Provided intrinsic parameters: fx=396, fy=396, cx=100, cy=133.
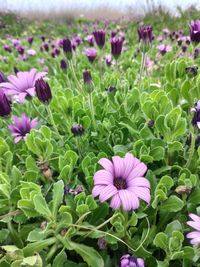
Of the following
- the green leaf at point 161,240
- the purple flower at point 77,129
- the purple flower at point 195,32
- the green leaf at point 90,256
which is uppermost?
the purple flower at point 195,32

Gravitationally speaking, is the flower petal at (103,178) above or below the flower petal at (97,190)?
above

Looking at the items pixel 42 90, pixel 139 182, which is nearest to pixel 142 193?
pixel 139 182

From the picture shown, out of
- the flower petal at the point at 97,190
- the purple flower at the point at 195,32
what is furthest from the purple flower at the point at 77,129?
the purple flower at the point at 195,32

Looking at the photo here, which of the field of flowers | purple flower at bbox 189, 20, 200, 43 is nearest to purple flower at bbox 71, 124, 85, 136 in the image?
the field of flowers

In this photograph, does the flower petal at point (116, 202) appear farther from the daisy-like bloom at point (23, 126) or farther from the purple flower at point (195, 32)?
the purple flower at point (195, 32)

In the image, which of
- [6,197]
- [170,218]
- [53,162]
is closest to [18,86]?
[53,162]

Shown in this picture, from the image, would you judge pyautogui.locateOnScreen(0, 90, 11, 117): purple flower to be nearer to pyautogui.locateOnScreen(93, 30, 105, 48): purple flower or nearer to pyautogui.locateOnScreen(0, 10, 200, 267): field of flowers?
pyautogui.locateOnScreen(0, 10, 200, 267): field of flowers

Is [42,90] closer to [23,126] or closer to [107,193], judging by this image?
[23,126]

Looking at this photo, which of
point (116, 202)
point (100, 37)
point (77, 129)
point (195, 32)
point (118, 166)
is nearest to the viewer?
point (116, 202)
